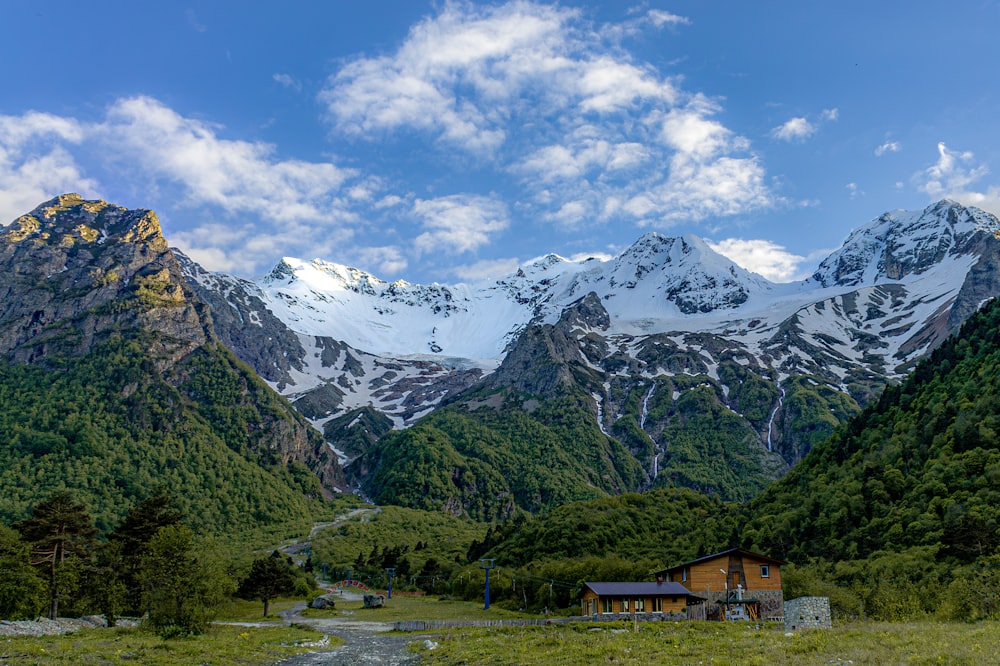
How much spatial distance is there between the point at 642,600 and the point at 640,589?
1.01 m

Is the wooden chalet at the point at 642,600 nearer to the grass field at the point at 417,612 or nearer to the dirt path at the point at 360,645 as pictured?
the grass field at the point at 417,612

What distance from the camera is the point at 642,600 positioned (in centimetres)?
6531

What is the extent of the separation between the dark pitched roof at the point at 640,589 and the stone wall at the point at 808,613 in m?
14.0

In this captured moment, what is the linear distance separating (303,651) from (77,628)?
65.1ft

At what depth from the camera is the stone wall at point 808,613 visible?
5084cm

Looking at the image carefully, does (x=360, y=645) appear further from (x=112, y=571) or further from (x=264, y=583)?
(x=264, y=583)

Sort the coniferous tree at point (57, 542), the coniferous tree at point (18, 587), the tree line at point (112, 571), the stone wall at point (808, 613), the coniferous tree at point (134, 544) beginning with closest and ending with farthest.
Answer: the stone wall at point (808, 613) < the coniferous tree at point (18, 587) < the tree line at point (112, 571) < the coniferous tree at point (57, 542) < the coniferous tree at point (134, 544)

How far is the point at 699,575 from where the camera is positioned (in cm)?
6694

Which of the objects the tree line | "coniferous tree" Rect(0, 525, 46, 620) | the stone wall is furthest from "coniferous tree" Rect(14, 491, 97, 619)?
the stone wall

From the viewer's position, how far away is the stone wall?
5084 centimetres

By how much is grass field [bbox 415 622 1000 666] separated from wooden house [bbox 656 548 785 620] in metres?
14.1

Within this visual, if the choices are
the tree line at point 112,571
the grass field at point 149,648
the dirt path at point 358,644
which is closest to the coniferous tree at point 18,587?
the tree line at point 112,571

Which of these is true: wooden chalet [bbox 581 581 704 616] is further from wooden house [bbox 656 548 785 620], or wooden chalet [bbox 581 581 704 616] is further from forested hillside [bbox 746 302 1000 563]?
forested hillside [bbox 746 302 1000 563]

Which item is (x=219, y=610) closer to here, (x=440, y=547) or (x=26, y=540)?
(x=26, y=540)
